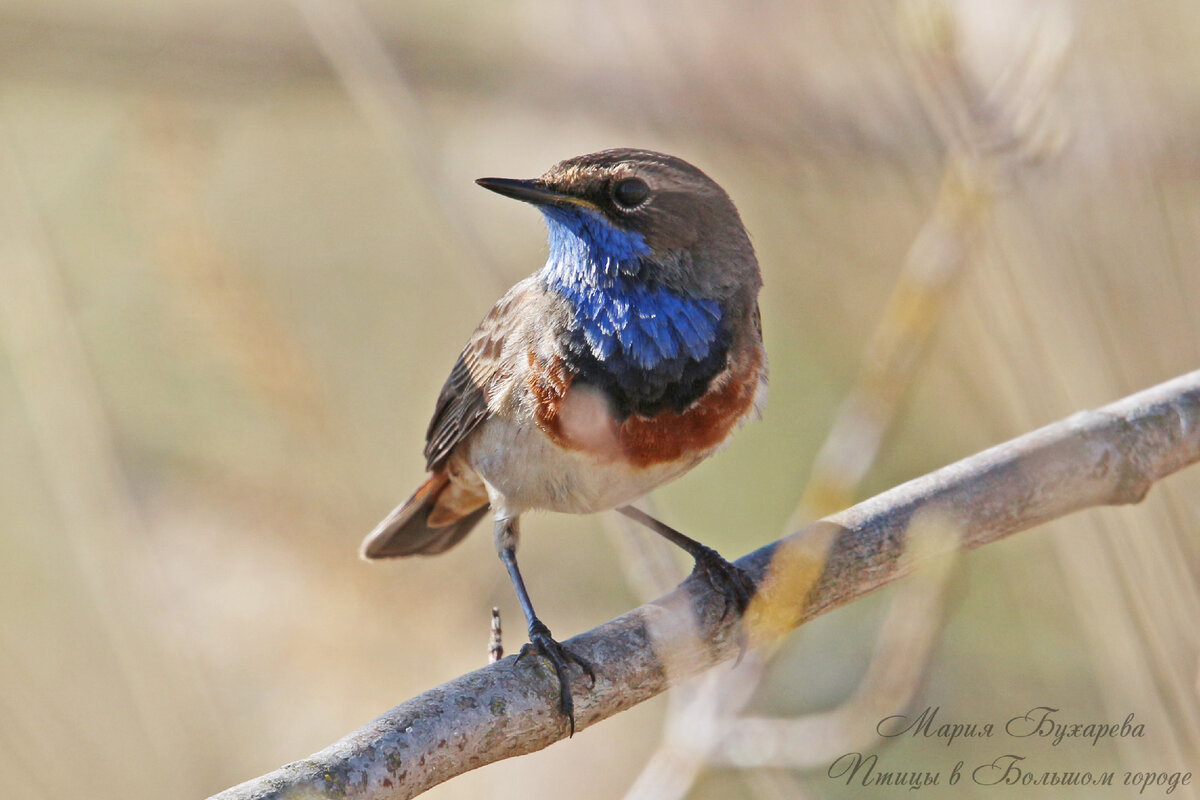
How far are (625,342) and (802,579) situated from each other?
87cm

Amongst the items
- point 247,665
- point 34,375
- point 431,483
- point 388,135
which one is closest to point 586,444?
point 431,483

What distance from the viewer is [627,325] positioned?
11.2 ft

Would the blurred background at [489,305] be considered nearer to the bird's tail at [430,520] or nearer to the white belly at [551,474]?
the bird's tail at [430,520]

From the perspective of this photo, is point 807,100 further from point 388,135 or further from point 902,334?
point 902,334

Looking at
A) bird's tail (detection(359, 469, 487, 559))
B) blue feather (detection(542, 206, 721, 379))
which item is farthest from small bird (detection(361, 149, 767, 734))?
bird's tail (detection(359, 469, 487, 559))

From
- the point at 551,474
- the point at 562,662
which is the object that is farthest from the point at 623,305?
the point at 562,662

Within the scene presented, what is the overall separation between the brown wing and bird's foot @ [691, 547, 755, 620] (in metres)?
0.88

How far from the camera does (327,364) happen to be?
6242 millimetres

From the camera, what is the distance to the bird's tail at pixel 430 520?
4348 millimetres

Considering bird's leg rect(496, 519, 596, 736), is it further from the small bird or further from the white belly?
the white belly

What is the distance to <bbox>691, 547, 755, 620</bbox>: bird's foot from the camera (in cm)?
356

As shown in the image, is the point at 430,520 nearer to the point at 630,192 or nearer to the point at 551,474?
the point at 551,474

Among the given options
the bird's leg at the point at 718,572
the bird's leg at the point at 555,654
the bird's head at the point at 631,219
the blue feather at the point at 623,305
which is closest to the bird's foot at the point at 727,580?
the bird's leg at the point at 718,572

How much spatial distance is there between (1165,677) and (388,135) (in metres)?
2.95
